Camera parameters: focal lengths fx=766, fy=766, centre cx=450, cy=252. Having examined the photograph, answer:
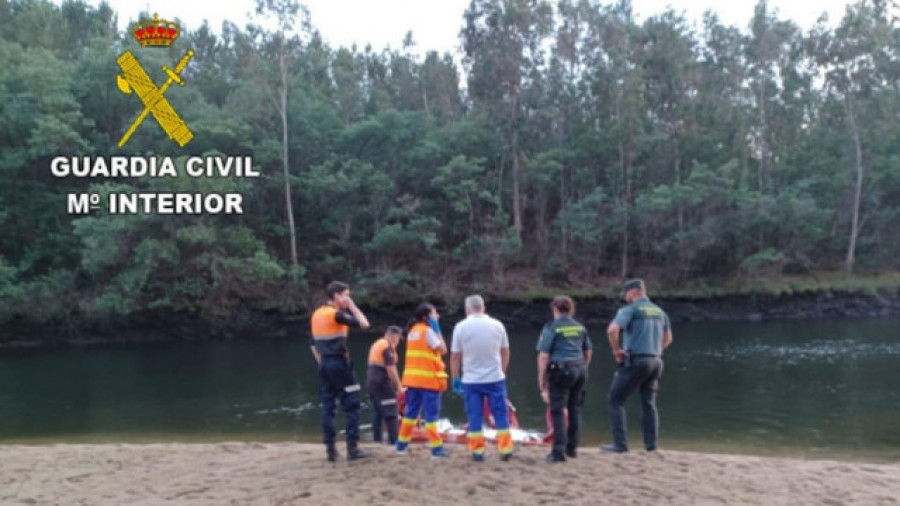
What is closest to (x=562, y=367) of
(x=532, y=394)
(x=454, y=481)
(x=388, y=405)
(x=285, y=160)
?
(x=454, y=481)

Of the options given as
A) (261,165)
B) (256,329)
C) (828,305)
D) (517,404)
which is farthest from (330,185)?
(828,305)

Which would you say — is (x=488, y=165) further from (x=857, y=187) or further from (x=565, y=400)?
(x=565, y=400)

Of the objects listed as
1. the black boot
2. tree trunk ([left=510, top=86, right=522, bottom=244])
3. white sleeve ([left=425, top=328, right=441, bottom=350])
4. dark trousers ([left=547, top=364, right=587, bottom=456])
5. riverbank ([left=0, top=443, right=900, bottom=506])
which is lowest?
riverbank ([left=0, top=443, right=900, bottom=506])

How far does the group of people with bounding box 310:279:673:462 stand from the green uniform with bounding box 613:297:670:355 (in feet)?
0.03

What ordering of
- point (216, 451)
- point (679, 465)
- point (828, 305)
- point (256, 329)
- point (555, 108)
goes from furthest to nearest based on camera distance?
1. point (555, 108)
2. point (828, 305)
3. point (256, 329)
4. point (216, 451)
5. point (679, 465)

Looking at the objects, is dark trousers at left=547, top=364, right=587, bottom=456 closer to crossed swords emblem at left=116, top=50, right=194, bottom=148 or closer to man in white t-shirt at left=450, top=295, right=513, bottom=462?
man in white t-shirt at left=450, top=295, right=513, bottom=462

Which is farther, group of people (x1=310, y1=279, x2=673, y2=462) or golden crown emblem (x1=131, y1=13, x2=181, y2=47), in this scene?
golden crown emblem (x1=131, y1=13, x2=181, y2=47)

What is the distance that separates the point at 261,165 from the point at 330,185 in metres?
4.05

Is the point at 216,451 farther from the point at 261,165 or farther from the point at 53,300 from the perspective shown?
the point at 261,165

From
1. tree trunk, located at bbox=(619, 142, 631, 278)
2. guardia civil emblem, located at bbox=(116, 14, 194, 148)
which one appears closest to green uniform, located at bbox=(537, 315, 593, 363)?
guardia civil emblem, located at bbox=(116, 14, 194, 148)

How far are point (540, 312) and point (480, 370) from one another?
2805cm

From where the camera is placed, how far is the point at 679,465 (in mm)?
7402

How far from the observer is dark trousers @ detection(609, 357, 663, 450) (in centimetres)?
785

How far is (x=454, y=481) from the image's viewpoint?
6816 mm
